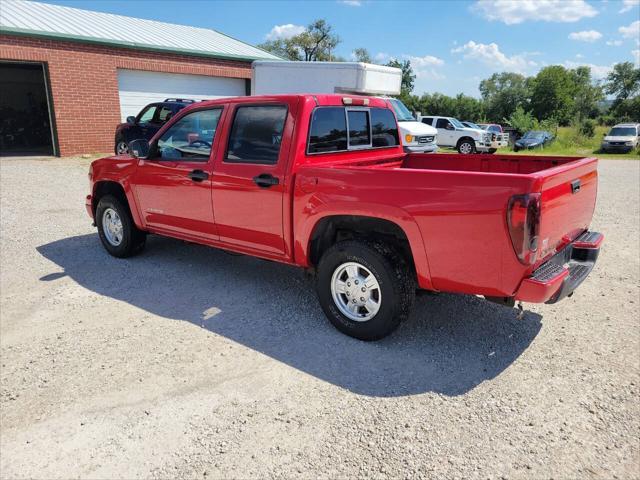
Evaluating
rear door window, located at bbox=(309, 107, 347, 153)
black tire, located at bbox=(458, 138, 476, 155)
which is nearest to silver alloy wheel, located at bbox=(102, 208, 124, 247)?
rear door window, located at bbox=(309, 107, 347, 153)

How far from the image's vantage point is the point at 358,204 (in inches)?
144

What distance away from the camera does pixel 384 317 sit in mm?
3734

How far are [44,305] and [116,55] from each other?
14987 mm

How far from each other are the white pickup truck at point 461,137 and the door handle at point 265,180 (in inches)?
806

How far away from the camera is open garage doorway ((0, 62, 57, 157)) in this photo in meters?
20.6

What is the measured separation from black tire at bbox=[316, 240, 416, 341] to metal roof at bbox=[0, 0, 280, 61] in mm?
15589

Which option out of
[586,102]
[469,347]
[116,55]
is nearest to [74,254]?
[469,347]

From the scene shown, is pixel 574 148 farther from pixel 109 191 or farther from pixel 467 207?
pixel 467 207

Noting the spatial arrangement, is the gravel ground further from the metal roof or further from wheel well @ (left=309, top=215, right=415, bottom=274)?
the metal roof

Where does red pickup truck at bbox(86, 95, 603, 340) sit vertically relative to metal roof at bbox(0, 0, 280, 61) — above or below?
below

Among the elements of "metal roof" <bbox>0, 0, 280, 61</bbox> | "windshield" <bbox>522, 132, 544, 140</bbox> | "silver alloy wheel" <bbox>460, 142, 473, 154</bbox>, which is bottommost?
"silver alloy wheel" <bbox>460, 142, 473, 154</bbox>

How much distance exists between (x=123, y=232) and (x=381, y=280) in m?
3.64

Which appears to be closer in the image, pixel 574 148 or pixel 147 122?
pixel 147 122

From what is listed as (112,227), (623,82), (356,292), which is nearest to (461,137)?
(112,227)
